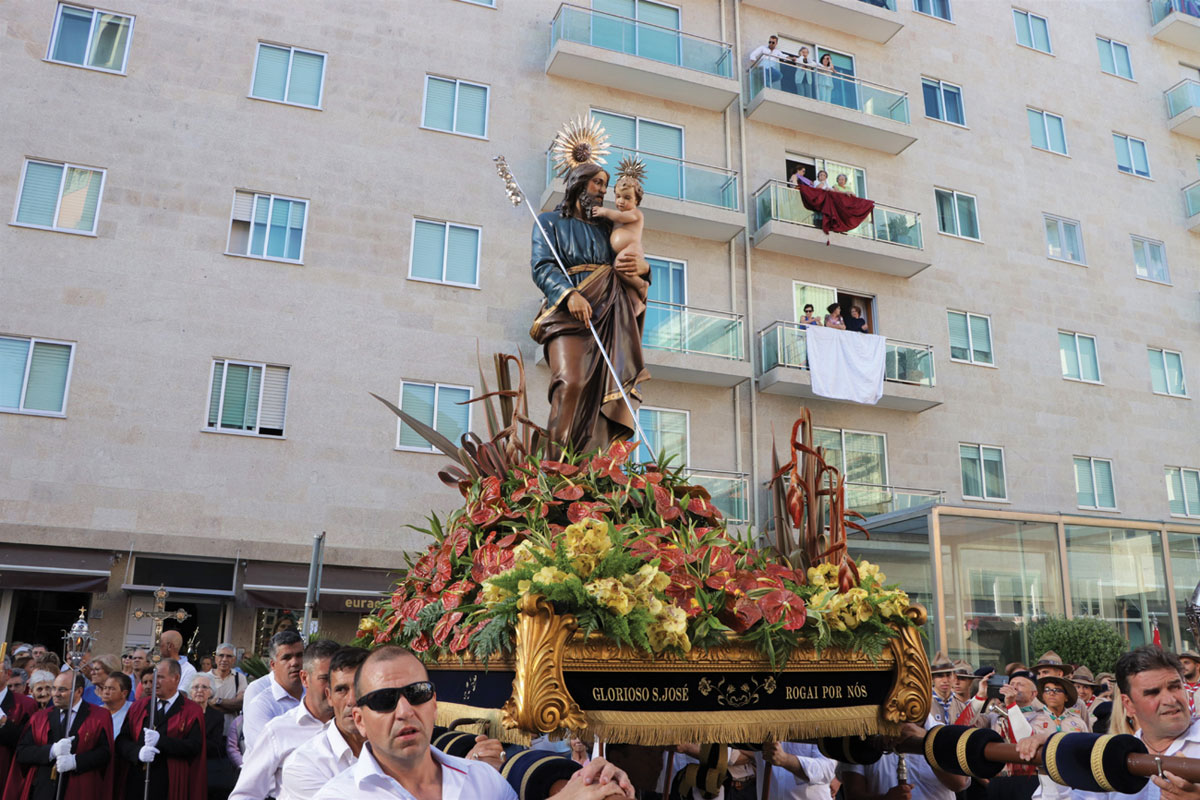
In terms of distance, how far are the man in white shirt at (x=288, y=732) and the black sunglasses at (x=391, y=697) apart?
190cm

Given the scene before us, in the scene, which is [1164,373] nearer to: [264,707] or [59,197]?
[59,197]

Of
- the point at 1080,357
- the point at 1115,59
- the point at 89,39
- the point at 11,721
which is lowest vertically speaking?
the point at 11,721

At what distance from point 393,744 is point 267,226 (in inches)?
668

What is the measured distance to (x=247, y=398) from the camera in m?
17.5

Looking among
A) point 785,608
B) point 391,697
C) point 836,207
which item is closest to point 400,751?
point 391,697

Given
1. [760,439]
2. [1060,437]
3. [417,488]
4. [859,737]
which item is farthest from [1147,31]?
[859,737]

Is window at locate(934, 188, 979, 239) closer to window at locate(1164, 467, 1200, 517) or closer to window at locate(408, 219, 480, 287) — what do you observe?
window at locate(1164, 467, 1200, 517)

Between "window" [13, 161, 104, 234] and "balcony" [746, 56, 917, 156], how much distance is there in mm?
14062

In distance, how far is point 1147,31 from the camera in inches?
1136

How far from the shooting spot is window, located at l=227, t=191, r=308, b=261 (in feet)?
59.6

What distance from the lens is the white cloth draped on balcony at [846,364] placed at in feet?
68.8

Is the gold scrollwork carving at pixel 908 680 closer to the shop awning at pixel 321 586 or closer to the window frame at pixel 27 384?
the shop awning at pixel 321 586

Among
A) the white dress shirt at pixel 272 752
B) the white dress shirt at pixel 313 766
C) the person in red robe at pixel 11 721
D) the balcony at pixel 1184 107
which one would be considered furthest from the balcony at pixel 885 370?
the white dress shirt at pixel 313 766

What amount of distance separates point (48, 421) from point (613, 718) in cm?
1596
